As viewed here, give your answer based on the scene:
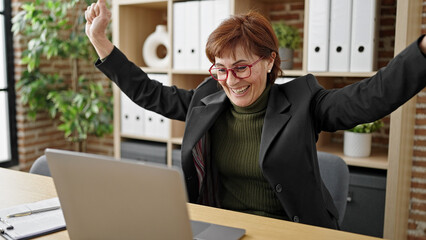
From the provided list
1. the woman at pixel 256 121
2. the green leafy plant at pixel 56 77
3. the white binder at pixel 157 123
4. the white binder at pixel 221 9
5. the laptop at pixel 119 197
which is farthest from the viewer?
the green leafy plant at pixel 56 77

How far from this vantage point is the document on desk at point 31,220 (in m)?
1.19

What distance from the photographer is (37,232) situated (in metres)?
1.19

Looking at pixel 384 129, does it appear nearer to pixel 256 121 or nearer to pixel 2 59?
pixel 256 121

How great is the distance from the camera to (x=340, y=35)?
7.75 ft

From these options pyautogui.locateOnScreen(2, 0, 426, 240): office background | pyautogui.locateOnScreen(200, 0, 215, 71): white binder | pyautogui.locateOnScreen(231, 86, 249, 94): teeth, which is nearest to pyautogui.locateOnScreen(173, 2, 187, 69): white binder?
pyautogui.locateOnScreen(200, 0, 215, 71): white binder

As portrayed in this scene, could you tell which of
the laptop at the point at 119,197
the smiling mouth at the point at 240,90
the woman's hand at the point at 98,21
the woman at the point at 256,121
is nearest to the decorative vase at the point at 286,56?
the woman at the point at 256,121

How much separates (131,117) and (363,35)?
1.62 metres

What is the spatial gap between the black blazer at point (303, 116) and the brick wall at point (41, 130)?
7.23 ft

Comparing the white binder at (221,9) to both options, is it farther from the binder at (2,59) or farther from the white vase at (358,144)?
the binder at (2,59)

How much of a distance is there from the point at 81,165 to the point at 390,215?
1.87 metres

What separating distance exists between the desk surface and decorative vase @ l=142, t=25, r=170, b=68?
152cm

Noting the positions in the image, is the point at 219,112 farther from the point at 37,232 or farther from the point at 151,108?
the point at 37,232

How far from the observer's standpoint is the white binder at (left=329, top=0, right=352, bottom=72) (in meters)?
2.33

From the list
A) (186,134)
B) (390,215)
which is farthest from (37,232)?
(390,215)
